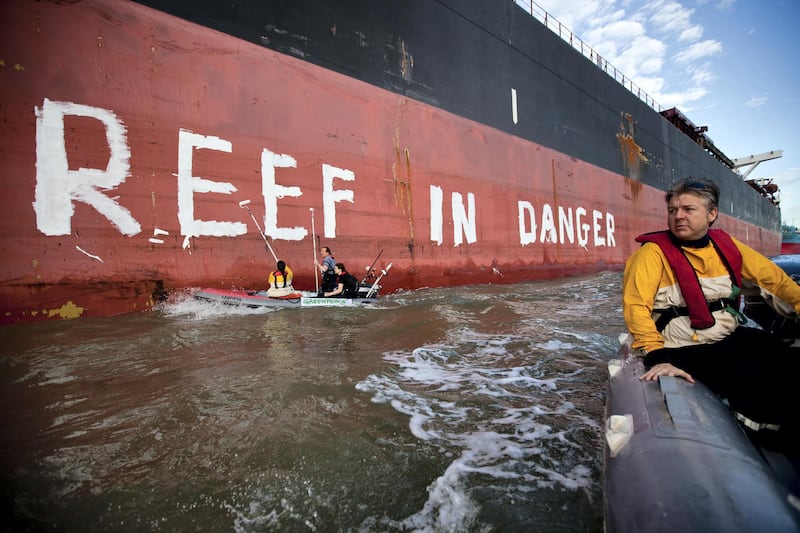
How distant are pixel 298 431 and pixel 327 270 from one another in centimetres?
549

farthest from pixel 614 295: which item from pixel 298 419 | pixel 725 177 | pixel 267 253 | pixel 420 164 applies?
pixel 725 177

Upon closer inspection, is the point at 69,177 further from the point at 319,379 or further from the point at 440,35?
the point at 440,35

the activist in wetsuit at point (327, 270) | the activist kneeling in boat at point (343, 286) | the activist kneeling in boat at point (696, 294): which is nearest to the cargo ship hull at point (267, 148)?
the activist in wetsuit at point (327, 270)

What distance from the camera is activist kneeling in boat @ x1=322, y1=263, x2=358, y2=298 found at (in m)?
7.55

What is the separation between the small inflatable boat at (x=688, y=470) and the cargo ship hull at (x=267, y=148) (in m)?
6.48

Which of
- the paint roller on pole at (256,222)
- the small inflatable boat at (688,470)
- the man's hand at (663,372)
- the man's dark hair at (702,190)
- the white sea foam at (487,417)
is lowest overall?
the white sea foam at (487,417)

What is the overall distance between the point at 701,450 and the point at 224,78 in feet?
26.2

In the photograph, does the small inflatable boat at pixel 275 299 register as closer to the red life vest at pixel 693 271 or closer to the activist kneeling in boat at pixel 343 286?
the activist kneeling in boat at pixel 343 286

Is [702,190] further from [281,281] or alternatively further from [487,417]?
[281,281]

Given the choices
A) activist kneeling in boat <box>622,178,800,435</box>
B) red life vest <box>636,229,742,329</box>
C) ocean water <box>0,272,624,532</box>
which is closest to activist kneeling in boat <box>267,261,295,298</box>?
ocean water <box>0,272,624,532</box>

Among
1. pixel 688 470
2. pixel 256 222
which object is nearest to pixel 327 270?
pixel 256 222

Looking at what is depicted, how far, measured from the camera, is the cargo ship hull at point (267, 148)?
545 centimetres

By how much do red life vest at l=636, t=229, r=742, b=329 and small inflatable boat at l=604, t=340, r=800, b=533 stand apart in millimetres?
344

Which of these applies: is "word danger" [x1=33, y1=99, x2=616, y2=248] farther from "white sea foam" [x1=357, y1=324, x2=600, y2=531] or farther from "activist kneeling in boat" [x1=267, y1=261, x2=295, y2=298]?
"white sea foam" [x1=357, y1=324, x2=600, y2=531]
